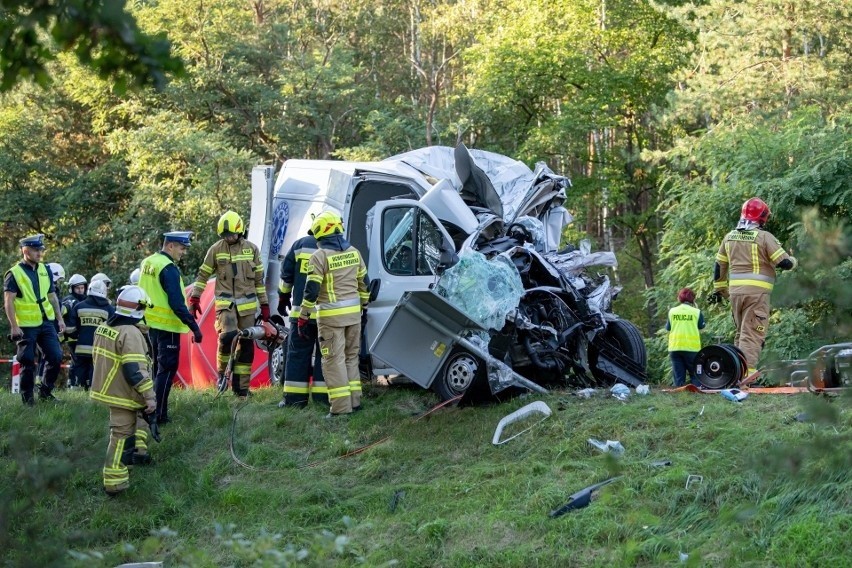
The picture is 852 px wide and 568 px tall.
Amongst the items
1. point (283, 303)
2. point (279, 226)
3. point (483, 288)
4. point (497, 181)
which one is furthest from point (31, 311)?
point (497, 181)

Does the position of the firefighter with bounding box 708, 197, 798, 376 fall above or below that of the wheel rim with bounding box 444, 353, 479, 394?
above

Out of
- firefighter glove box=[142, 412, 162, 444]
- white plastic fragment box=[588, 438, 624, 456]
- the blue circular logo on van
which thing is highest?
the blue circular logo on van

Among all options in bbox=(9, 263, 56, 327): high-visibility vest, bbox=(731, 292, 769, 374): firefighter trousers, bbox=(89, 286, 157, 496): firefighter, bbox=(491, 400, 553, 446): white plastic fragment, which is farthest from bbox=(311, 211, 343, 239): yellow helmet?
bbox=(731, 292, 769, 374): firefighter trousers

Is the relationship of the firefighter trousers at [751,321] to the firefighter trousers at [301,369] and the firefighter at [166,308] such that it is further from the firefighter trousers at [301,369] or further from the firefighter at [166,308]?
the firefighter at [166,308]

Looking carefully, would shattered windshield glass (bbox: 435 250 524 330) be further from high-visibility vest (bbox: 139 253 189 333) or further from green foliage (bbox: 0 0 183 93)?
green foliage (bbox: 0 0 183 93)

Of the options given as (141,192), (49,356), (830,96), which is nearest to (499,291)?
(49,356)

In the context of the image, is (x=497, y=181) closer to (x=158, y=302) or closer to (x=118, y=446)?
(x=158, y=302)

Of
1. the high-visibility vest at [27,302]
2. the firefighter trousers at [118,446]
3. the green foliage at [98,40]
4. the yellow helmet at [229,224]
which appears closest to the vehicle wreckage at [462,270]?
the yellow helmet at [229,224]

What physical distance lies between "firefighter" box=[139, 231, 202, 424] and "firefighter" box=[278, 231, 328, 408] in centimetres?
95

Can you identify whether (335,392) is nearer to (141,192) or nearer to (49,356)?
(49,356)

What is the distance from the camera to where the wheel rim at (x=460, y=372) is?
10133mm

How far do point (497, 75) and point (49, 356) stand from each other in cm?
1756

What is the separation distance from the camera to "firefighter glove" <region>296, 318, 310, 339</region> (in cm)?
1032

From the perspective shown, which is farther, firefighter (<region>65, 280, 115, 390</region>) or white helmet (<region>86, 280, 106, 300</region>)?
firefighter (<region>65, 280, 115, 390</region>)
